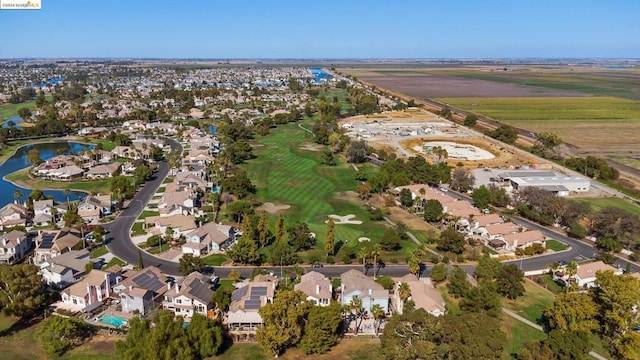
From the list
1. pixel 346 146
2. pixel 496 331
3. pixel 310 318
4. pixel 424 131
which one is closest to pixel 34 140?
pixel 346 146

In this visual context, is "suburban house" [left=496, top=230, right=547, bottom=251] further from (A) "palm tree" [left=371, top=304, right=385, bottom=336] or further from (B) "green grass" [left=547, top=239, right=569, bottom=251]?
(A) "palm tree" [left=371, top=304, right=385, bottom=336]

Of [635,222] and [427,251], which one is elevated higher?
[635,222]

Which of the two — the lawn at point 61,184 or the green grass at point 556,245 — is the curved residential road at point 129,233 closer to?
the lawn at point 61,184

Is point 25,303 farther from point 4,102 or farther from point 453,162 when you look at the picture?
point 4,102

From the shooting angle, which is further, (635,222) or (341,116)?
(341,116)

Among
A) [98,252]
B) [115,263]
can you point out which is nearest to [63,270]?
[115,263]
